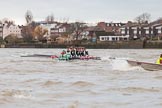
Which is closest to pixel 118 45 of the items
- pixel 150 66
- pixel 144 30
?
Answer: pixel 144 30

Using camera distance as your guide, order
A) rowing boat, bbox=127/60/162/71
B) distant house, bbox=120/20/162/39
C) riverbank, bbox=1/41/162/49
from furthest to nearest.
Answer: distant house, bbox=120/20/162/39, riverbank, bbox=1/41/162/49, rowing boat, bbox=127/60/162/71

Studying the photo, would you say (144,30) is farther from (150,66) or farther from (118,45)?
(150,66)

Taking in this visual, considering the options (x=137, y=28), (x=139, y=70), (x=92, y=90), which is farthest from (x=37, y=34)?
(x=92, y=90)

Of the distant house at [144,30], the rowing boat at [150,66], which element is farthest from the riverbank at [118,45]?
the rowing boat at [150,66]

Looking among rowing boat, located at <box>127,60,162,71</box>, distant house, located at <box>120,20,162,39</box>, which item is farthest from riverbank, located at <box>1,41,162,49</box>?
rowing boat, located at <box>127,60,162,71</box>

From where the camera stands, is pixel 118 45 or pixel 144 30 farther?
pixel 144 30

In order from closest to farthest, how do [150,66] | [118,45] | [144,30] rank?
[150,66], [118,45], [144,30]

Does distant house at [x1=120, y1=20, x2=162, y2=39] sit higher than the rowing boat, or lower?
higher

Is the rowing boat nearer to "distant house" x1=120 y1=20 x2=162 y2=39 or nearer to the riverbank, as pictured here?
the riverbank

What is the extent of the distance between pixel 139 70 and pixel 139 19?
532 ft

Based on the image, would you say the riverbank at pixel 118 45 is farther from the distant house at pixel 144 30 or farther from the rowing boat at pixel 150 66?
the rowing boat at pixel 150 66

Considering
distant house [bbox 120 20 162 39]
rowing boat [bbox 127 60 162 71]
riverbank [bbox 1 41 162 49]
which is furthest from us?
distant house [bbox 120 20 162 39]

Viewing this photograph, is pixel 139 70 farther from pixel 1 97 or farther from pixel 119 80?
pixel 1 97

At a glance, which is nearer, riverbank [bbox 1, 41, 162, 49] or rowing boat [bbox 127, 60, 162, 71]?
rowing boat [bbox 127, 60, 162, 71]
